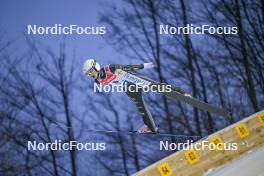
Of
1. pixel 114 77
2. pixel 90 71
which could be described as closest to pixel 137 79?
pixel 114 77

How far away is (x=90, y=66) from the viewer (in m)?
8.68

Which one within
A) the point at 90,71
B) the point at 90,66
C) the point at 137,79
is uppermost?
the point at 90,66

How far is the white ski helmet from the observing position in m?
8.68

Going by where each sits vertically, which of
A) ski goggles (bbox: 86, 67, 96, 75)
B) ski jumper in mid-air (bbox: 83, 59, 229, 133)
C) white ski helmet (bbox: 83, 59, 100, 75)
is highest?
white ski helmet (bbox: 83, 59, 100, 75)

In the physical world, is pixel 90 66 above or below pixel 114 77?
above

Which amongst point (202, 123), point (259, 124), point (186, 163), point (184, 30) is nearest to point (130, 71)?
point (186, 163)

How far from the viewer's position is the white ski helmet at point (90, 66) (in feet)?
28.5

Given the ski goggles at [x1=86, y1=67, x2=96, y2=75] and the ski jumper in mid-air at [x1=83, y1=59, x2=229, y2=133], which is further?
the ski goggles at [x1=86, y1=67, x2=96, y2=75]

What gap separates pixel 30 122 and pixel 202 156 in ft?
30.4

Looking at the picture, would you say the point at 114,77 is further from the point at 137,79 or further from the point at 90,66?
the point at 90,66

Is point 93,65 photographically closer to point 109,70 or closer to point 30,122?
point 109,70

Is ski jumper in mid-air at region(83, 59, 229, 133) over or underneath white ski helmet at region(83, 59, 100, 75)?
underneath

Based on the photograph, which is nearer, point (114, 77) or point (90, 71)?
point (114, 77)

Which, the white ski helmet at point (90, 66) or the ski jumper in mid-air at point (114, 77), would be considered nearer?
the ski jumper in mid-air at point (114, 77)
